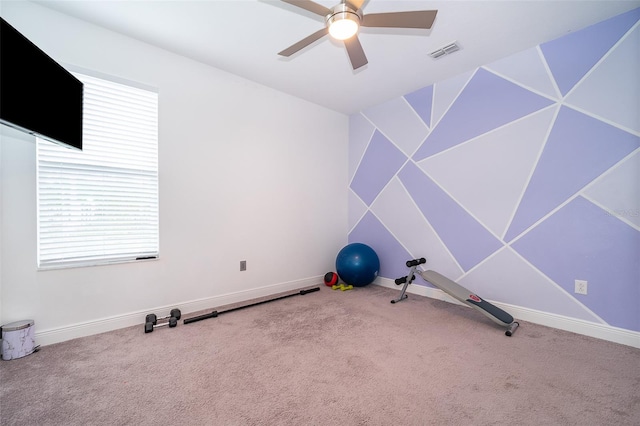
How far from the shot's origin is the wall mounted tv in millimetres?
1547

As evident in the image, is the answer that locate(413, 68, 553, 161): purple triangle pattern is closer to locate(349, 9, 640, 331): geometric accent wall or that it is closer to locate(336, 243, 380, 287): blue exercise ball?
locate(349, 9, 640, 331): geometric accent wall

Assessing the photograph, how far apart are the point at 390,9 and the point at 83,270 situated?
3312mm

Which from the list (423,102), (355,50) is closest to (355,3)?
(355,50)

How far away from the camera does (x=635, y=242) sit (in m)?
2.23

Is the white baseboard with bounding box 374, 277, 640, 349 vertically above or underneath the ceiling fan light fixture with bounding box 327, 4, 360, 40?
underneath

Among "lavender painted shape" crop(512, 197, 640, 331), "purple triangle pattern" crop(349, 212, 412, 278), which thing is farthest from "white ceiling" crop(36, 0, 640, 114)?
"purple triangle pattern" crop(349, 212, 412, 278)

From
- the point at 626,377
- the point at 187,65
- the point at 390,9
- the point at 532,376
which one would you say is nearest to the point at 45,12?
the point at 187,65

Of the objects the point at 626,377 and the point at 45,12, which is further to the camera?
the point at 45,12

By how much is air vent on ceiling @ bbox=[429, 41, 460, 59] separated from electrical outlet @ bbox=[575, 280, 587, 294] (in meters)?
2.42

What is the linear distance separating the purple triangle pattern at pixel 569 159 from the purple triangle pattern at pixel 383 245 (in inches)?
55.7

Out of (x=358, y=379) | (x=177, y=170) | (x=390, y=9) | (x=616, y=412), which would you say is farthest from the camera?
(x=177, y=170)

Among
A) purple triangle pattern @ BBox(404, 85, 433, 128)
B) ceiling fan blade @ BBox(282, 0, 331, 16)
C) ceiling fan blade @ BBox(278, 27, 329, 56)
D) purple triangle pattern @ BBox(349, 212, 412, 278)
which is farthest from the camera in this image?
purple triangle pattern @ BBox(349, 212, 412, 278)

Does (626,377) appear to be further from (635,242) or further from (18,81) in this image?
(18,81)

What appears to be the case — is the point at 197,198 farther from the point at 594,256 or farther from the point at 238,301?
the point at 594,256
